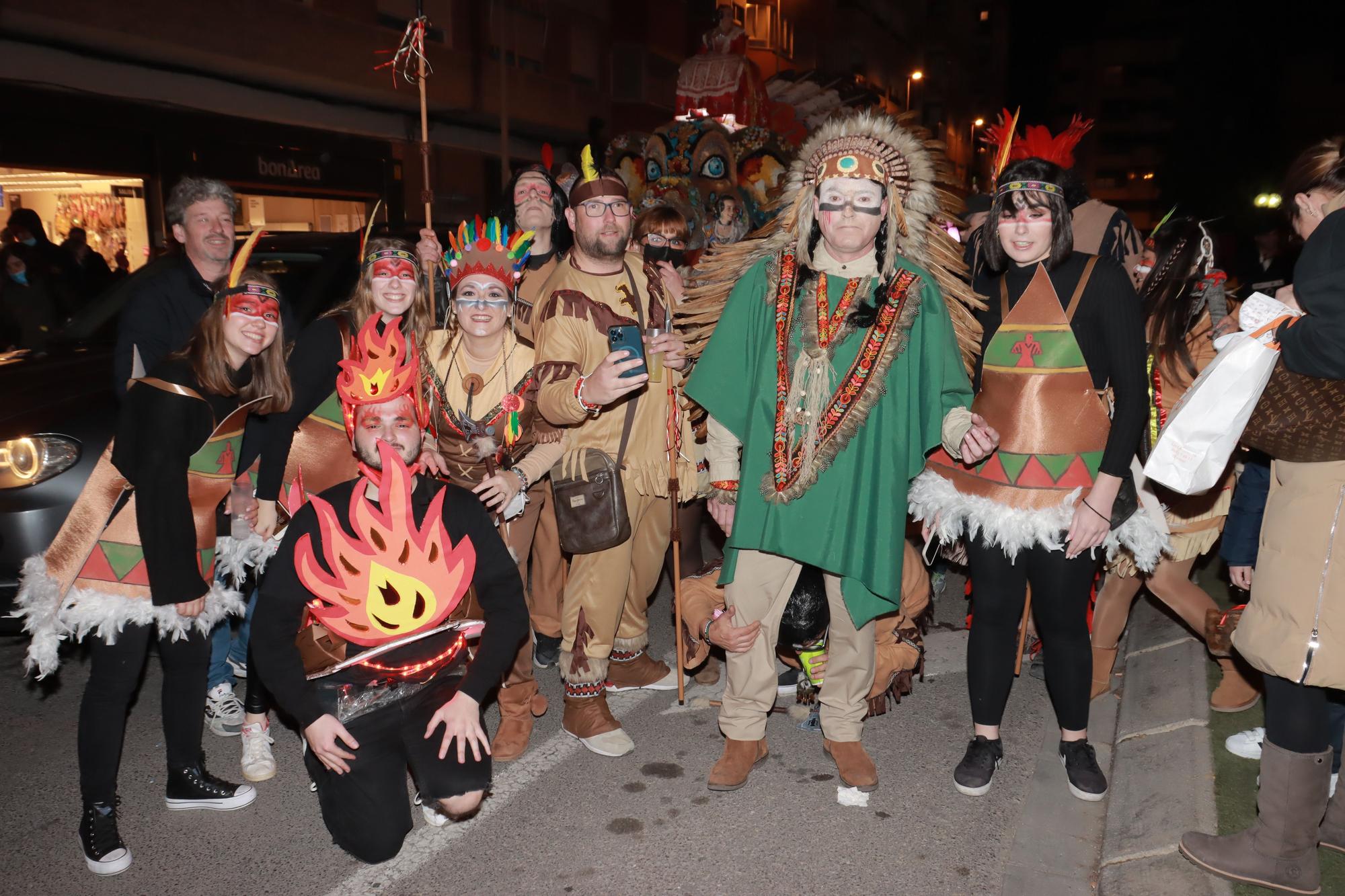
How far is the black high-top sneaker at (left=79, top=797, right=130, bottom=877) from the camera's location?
9.56ft

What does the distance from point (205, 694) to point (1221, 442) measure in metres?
3.21

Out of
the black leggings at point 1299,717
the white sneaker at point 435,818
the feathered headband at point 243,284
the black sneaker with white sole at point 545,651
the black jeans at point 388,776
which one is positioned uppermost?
the feathered headband at point 243,284

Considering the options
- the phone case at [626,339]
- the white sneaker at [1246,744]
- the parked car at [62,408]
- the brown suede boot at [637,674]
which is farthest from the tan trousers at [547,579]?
the white sneaker at [1246,744]

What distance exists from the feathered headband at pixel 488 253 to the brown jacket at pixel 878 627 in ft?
4.47

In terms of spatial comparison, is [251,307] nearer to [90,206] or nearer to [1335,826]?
[1335,826]

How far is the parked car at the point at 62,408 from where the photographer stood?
3.86m

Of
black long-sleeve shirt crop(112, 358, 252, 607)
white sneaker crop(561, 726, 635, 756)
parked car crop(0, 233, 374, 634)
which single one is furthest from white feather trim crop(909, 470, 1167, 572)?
parked car crop(0, 233, 374, 634)

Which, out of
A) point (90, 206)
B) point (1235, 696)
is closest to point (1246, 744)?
point (1235, 696)

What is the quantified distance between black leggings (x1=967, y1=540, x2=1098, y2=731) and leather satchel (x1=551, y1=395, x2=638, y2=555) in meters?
1.28

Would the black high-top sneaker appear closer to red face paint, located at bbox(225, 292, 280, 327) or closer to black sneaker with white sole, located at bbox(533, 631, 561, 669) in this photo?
red face paint, located at bbox(225, 292, 280, 327)

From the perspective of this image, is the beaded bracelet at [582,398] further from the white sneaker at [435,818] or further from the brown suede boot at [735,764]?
the white sneaker at [435,818]

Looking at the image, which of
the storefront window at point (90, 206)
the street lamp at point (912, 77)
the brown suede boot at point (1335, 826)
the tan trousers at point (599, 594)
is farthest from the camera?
the street lamp at point (912, 77)

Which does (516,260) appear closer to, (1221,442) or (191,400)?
(191,400)

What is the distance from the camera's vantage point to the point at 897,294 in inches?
125
